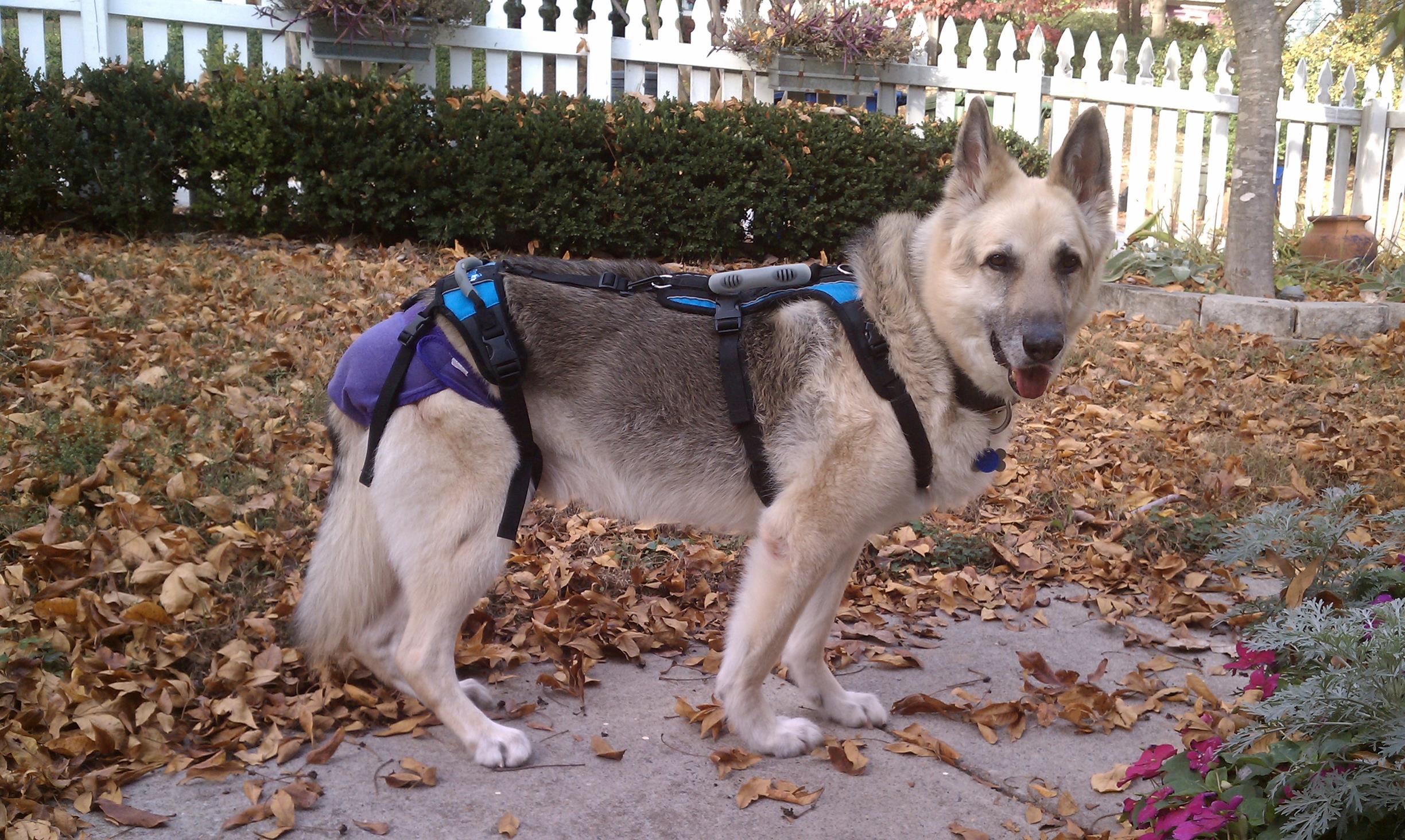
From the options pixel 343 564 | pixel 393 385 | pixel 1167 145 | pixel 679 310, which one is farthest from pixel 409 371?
pixel 1167 145

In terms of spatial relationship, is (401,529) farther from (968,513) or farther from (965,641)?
(968,513)

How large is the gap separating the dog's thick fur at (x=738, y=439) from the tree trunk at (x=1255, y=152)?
5.79m

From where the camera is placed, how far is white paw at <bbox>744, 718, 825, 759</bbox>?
310 cm

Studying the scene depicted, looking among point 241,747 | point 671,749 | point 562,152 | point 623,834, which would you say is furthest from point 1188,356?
point 241,747

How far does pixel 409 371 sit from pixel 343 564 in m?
0.65

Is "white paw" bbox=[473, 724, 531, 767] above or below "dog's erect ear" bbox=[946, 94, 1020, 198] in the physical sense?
below

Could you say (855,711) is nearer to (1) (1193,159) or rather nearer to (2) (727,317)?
(2) (727,317)

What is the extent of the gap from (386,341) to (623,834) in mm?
1514

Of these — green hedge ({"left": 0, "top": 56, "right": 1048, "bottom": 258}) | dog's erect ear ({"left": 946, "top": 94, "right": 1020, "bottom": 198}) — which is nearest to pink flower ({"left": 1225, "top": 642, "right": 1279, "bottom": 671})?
dog's erect ear ({"left": 946, "top": 94, "right": 1020, "bottom": 198})

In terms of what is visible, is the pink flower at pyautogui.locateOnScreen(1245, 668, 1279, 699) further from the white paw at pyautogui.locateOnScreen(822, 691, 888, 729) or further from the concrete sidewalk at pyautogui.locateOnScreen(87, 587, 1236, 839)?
the white paw at pyautogui.locateOnScreen(822, 691, 888, 729)

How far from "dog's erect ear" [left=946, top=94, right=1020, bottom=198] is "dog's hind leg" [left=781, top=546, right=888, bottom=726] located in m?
1.17

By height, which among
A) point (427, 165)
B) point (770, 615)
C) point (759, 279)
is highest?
point (427, 165)

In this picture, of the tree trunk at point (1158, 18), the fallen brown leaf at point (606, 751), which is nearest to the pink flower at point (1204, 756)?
the fallen brown leaf at point (606, 751)

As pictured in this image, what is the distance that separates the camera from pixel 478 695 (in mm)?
3316
